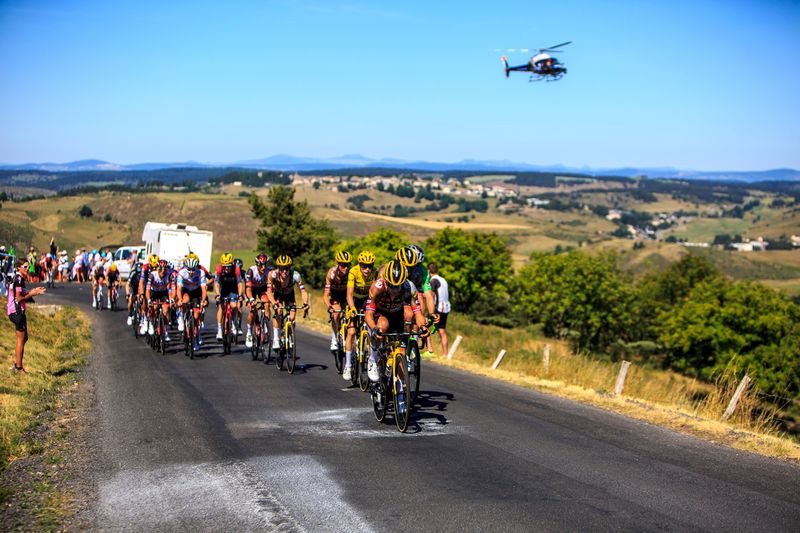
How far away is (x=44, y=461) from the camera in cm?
849

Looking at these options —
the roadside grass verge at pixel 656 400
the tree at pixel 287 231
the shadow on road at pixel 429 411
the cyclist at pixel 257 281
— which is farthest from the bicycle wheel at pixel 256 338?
the tree at pixel 287 231

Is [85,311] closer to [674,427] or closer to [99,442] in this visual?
[99,442]

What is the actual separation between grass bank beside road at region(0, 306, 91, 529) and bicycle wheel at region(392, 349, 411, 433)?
4009mm

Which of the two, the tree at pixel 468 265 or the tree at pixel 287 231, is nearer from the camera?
the tree at pixel 287 231

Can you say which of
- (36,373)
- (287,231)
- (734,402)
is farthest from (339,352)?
(287,231)

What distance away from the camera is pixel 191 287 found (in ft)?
58.4

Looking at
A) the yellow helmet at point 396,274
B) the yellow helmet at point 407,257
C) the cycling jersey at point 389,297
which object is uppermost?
the yellow helmet at point 407,257

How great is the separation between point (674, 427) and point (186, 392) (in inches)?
303

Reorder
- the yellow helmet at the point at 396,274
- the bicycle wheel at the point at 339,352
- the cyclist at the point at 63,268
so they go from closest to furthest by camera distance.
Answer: the yellow helmet at the point at 396,274 < the bicycle wheel at the point at 339,352 < the cyclist at the point at 63,268

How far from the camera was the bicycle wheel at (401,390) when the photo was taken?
9.73 metres

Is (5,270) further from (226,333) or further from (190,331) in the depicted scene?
(226,333)

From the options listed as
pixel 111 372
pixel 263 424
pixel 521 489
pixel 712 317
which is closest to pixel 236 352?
pixel 111 372

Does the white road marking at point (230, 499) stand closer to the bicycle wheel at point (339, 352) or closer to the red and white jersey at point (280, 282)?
the bicycle wheel at point (339, 352)

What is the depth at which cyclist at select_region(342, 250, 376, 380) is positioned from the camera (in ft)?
40.0
